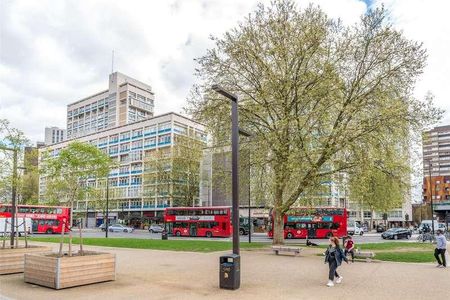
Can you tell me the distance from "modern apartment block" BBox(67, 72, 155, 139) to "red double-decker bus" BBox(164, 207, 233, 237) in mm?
50284

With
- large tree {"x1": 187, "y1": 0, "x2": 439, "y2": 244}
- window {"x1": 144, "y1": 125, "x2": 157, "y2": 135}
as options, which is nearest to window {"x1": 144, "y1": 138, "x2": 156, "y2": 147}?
window {"x1": 144, "y1": 125, "x2": 157, "y2": 135}

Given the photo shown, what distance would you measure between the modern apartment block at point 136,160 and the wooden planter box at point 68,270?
6152 cm

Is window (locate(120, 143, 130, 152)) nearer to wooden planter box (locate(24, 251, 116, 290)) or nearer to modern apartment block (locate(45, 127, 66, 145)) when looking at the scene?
wooden planter box (locate(24, 251, 116, 290))

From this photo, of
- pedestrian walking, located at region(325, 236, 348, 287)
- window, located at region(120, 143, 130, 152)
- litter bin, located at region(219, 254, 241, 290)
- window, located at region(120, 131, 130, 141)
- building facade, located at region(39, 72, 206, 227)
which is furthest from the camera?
window, located at region(120, 131, 130, 141)

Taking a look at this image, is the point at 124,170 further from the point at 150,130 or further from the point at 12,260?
the point at 12,260

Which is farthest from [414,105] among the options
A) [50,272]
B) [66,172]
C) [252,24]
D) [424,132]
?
[50,272]

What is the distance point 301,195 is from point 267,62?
25.3 feet

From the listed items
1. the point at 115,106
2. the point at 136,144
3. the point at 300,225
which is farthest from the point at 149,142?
the point at 300,225

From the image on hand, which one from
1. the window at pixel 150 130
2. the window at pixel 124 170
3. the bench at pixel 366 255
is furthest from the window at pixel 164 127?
the bench at pixel 366 255

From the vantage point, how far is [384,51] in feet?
73.7

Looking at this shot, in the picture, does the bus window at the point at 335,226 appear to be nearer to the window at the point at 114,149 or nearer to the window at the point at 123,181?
the window at the point at 123,181

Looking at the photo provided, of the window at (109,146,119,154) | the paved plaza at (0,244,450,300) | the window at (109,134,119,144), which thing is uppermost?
the window at (109,134,119,144)

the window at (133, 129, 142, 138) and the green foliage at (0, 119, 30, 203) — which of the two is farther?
the window at (133, 129, 142, 138)

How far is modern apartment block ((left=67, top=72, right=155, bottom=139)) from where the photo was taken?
101 meters
